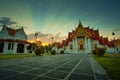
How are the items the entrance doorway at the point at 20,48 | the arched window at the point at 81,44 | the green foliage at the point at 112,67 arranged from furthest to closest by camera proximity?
the arched window at the point at 81,44 → the entrance doorway at the point at 20,48 → the green foliage at the point at 112,67

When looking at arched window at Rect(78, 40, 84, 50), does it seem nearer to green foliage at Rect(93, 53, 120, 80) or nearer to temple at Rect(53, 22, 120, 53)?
temple at Rect(53, 22, 120, 53)

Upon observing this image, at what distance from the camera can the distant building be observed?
100 feet

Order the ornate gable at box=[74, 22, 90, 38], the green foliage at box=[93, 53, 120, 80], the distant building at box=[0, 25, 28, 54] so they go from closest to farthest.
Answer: the green foliage at box=[93, 53, 120, 80], the distant building at box=[0, 25, 28, 54], the ornate gable at box=[74, 22, 90, 38]

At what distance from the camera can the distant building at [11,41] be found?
→ 100 feet

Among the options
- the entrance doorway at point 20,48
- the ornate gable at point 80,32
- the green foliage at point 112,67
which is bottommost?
the green foliage at point 112,67

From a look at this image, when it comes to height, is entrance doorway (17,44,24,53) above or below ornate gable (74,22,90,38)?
below

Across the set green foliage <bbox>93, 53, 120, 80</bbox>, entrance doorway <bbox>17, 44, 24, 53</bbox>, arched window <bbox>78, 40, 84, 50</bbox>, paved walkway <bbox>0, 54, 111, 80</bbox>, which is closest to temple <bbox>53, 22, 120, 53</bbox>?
arched window <bbox>78, 40, 84, 50</bbox>

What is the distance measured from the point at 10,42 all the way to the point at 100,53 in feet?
89.4

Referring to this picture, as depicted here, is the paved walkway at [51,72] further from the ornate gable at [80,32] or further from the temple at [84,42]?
the ornate gable at [80,32]

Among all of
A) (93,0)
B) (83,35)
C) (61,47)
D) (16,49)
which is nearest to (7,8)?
(93,0)

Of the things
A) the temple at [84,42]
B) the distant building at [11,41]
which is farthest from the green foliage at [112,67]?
the temple at [84,42]

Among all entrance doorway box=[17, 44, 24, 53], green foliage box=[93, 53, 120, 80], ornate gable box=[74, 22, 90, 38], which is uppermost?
ornate gable box=[74, 22, 90, 38]

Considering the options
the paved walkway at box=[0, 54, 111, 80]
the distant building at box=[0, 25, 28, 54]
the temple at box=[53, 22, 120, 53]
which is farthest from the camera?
the temple at box=[53, 22, 120, 53]

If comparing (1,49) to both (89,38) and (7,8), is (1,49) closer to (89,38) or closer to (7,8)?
(7,8)
